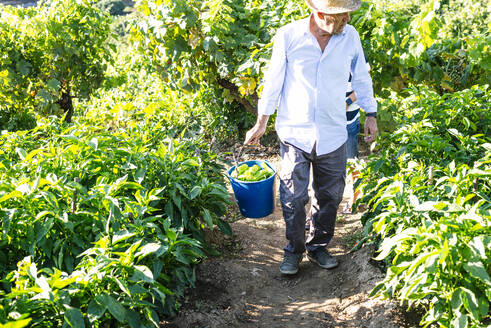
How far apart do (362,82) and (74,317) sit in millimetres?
2442

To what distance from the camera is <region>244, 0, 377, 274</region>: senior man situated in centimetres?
297

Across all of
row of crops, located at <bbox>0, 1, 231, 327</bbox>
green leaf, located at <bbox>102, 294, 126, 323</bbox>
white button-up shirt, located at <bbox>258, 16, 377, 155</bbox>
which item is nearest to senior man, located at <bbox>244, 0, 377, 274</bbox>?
white button-up shirt, located at <bbox>258, 16, 377, 155</bbox>

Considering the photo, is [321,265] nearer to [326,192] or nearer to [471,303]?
[326,192]

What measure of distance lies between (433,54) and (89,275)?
156 inches

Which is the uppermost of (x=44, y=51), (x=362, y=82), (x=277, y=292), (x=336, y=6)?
(x=336, y=6)

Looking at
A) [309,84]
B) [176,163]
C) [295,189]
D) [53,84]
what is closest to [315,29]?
[309,84]

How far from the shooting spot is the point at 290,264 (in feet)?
11.0

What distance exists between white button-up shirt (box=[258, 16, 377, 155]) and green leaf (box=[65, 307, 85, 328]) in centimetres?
183

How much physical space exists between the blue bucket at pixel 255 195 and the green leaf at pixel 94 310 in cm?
180

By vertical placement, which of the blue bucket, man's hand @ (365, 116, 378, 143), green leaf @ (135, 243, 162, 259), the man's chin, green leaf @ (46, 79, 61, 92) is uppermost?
the man's chin

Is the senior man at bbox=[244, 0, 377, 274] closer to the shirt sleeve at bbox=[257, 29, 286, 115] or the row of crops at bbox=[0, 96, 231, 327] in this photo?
the shirt sleeve at bbox=[257, 29, 286, 115]

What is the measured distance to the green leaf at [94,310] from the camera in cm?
175

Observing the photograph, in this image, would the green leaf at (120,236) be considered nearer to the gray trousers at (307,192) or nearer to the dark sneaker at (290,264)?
the gray trousers at (307,192)

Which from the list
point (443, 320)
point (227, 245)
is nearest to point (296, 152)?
point (227, 245)
